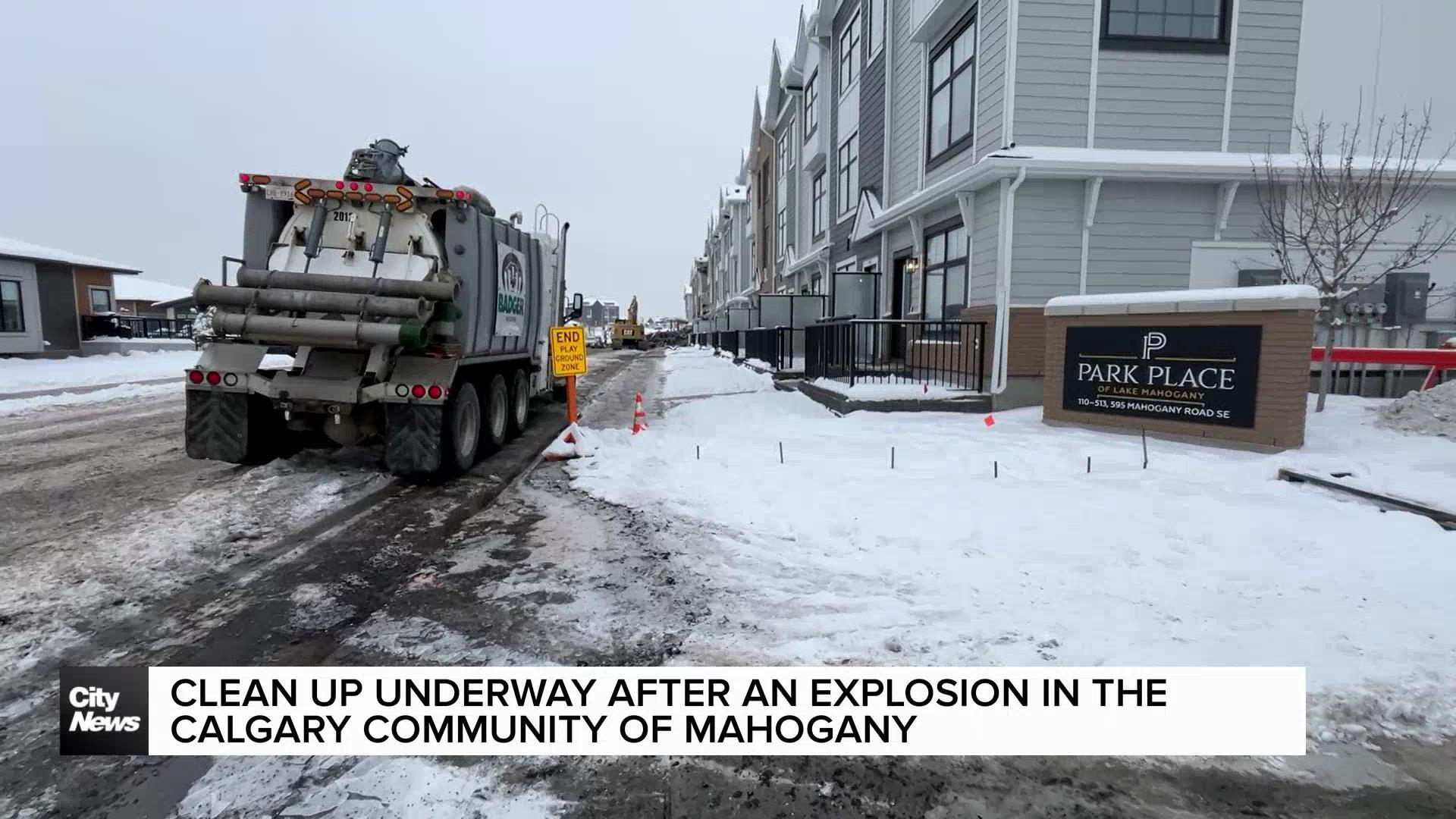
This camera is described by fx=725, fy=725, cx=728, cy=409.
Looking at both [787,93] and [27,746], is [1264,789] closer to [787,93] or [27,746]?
[27,746]

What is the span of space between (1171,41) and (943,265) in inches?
193

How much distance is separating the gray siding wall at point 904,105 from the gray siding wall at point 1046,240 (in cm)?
402

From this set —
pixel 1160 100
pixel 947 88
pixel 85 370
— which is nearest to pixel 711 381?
pixel 947 88

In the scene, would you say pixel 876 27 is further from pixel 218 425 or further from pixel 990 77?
pixel 218 425

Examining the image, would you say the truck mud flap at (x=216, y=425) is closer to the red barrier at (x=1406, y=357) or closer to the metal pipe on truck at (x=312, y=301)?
the metal pipe on truck at (x=312, y=301)

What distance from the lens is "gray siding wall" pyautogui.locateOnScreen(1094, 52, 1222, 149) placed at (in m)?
11.6

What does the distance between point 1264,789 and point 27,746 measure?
15.5 ft

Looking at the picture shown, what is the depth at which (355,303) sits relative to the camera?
22.7 ft

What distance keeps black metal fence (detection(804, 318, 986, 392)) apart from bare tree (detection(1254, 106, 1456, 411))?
463cm

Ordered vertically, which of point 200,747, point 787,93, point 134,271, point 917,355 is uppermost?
point 787,93

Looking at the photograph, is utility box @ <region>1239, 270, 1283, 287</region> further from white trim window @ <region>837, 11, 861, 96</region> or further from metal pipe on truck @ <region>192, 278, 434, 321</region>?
metal pipe on truck @ <region>192, 278, 434, 321</region>

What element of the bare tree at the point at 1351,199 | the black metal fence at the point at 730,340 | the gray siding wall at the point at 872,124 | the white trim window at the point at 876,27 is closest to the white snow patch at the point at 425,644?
the bare tree at the point at 1351,199

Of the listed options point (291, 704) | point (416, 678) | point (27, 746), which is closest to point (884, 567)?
point (416, 678)

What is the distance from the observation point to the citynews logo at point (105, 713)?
2.90 metres
